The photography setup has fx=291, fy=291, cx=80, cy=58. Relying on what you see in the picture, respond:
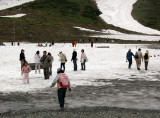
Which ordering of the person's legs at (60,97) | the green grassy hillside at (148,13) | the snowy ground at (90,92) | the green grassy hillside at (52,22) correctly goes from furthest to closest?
the green grassy hillside at (148,13) < the green grassy hillside at (52,22) < the snowy ground at (90,92) < the person's legs at (60,97)

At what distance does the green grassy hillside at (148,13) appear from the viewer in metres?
124

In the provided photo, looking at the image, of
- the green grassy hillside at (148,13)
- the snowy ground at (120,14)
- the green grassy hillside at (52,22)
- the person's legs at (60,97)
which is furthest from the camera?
the green grassy hillside at (148,13)

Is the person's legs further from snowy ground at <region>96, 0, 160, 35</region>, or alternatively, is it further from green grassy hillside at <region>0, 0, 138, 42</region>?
snowy ground at <region>96, 0, 160, 35</region>

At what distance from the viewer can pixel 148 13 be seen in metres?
138

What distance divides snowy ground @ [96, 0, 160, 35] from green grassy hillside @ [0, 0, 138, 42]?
210 inches

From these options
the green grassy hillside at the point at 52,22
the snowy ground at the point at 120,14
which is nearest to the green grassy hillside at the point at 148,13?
the snowy ground at the point at 120,14

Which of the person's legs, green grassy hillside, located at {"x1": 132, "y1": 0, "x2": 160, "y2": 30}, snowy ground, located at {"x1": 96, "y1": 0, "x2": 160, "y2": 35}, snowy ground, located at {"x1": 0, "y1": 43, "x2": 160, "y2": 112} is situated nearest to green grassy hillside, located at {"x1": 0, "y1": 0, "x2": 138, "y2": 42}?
snowy ground, located at {"x1": 96, "y1": 0, "x2": 160, "y2": 35}

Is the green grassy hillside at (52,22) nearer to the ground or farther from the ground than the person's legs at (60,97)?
farther from the ground

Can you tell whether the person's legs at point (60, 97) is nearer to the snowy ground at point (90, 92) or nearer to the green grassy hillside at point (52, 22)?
the snowy ground at point (90, 92)

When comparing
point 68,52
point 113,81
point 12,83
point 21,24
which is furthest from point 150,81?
point 21,24

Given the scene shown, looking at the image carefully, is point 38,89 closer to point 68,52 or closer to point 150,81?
point 150,81

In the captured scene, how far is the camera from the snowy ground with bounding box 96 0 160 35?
113 meters

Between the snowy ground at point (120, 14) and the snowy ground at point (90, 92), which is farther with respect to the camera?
the snowy ground at point (120, 14)

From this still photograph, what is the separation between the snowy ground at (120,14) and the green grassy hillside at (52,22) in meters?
5.34
